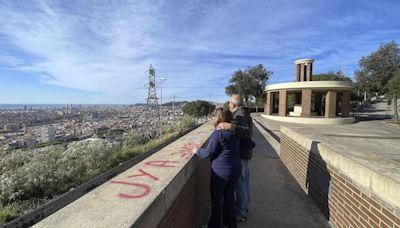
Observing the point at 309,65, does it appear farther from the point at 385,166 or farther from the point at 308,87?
the point at 385,166

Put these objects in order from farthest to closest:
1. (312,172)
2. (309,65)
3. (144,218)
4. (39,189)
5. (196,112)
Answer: (196,112), (309,65), (39,189), (312,172), (144,218)

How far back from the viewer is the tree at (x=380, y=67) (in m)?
29.9

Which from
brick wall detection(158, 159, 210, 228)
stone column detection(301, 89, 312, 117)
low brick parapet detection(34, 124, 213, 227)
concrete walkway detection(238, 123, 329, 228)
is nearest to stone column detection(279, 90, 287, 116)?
stone column detection(301, 89, 312, 117)

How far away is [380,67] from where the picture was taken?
101 ft

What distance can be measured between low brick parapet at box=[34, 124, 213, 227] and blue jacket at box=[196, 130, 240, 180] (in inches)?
12.2

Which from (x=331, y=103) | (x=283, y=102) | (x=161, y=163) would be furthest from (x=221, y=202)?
(x=331, y=103)

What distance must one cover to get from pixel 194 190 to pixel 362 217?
6.32ft

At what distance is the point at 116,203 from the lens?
1.66 metres

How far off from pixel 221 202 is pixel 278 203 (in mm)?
A: 1647

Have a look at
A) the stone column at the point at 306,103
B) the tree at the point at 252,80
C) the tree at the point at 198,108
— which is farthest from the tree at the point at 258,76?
the stone column at the point at 306,103

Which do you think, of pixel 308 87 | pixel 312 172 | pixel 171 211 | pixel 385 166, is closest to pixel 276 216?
pixel 312 172

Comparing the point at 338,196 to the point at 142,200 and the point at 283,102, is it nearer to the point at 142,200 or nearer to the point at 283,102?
the point at 142,200

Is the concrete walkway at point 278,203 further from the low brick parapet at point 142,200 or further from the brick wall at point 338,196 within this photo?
the low brick parapet at point 142,200

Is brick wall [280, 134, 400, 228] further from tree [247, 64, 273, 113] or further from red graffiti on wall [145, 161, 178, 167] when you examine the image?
tree [247, 64, 273, 113]
